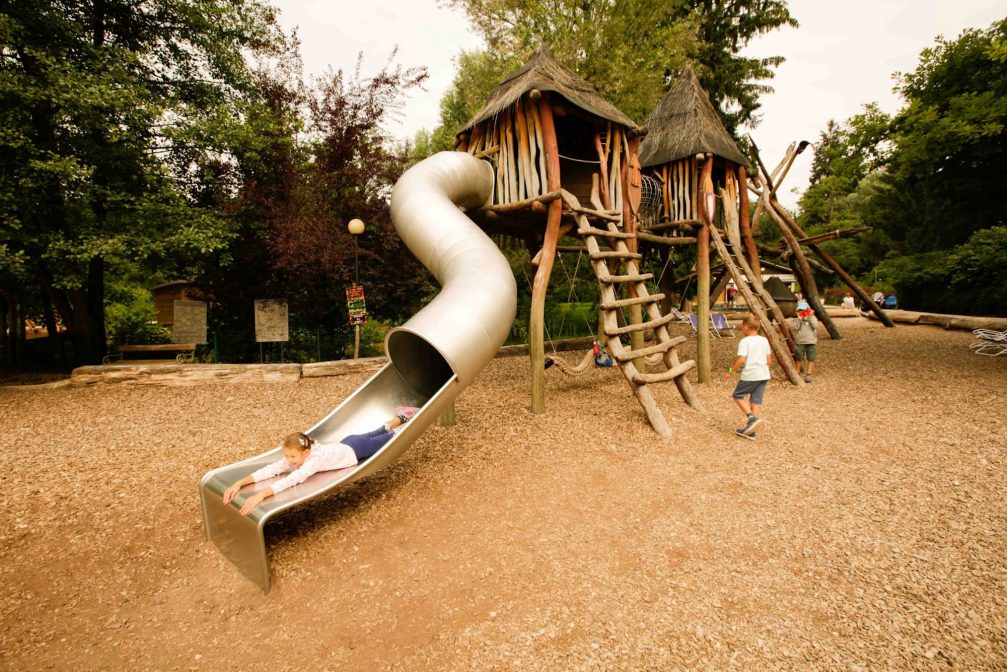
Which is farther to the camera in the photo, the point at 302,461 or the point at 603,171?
the point at 603,171

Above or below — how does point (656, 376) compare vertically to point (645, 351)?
below

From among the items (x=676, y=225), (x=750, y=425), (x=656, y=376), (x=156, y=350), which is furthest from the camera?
(x=156, y=350)

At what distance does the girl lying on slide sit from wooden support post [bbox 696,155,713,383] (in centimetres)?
607

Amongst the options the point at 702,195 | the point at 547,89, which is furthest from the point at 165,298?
the point at 702,195

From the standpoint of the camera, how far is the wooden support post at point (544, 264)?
19.9 feet

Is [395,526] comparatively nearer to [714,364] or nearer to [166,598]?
[166,598]

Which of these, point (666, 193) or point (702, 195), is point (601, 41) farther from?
point (702, 195)

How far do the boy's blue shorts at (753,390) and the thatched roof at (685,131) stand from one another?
16.5 ft

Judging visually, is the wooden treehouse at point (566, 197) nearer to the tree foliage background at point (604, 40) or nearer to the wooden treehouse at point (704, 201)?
the wooden treehouse at point (704, 201)

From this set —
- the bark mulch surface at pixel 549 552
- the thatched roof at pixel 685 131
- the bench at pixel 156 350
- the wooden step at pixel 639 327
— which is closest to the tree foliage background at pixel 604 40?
the thatched roof at pixel 685 131

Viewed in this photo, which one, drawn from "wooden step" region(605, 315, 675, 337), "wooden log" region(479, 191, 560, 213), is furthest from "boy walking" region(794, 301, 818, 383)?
"wooden log" region(479, 191, 560, 213)

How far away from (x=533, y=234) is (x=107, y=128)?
24.9 feet

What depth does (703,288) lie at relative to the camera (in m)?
7.90

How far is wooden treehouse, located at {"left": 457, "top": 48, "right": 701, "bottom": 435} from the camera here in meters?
5.86
